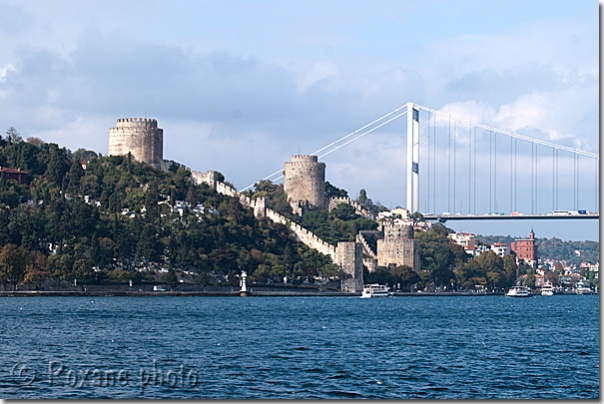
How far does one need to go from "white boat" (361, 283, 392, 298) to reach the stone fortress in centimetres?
140

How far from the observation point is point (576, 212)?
68.1 meters

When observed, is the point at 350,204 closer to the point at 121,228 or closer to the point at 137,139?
the point at 137,139

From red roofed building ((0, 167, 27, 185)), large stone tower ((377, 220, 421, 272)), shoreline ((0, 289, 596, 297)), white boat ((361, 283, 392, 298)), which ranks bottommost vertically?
shoreline ((0, 289, 596, 297))

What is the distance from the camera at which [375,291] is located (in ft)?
217

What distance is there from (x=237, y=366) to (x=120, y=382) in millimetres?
3190

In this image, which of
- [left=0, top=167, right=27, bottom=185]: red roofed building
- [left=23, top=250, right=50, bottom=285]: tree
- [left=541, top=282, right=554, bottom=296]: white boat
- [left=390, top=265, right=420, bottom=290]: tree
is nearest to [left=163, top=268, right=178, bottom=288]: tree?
[left=23, top=250, right=50, bottom=285]: tree

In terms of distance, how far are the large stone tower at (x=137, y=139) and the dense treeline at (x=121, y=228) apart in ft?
4.09

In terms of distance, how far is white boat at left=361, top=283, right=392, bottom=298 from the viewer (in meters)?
65.4

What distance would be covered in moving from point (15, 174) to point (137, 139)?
8.83m

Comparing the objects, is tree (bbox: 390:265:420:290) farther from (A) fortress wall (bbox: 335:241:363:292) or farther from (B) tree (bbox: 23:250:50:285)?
(B) tree (bbox: 23:250:50:285)

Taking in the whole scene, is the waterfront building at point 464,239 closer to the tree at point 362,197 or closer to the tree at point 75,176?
the tree at point 362,197

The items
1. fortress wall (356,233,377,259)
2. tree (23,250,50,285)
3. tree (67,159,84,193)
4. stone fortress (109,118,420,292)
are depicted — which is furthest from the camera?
fortress wall (356,233,377,259)

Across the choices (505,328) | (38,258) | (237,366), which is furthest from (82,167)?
(237,366)

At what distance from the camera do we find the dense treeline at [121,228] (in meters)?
55.4
